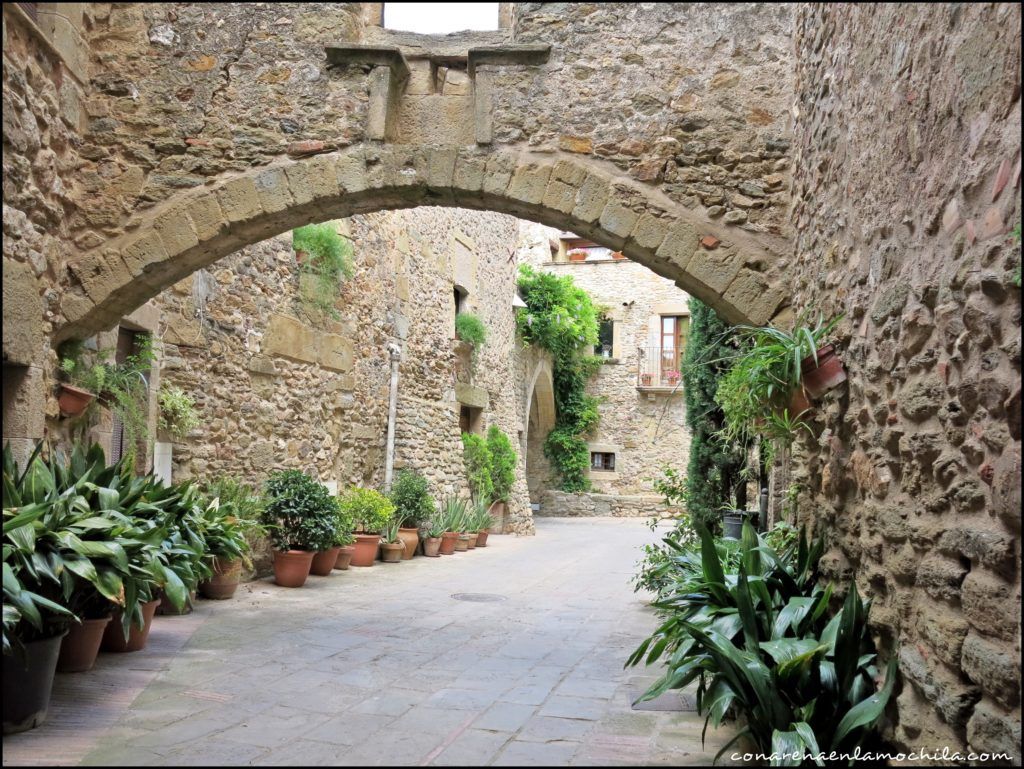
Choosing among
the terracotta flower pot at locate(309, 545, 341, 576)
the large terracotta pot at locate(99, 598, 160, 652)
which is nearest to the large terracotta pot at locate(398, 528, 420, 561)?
the terracotta flower pot at locate(309, 545, 341, 576)

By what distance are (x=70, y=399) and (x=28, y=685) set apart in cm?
195

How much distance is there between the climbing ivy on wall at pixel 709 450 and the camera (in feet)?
20.3

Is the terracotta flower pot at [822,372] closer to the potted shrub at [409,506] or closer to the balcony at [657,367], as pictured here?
the potted shrub at [409,506]

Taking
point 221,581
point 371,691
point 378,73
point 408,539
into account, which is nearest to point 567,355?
point 408,539

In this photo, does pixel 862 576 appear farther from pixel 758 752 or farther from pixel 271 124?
pixel 271 124

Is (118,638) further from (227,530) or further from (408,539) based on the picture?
(408,539)

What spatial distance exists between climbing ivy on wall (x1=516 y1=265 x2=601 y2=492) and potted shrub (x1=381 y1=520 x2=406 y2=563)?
330 inches

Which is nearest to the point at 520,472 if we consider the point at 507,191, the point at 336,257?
the point at 336,257

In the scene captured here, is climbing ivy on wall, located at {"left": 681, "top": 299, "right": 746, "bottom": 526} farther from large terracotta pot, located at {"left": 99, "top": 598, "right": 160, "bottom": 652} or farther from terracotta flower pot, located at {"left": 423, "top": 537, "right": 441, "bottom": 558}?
large terracotta pot, located at {"left": 99, "top": 598, "right": 160, "bottom": 652}

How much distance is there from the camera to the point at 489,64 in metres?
4.64

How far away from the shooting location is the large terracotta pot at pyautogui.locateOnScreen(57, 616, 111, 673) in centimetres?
362

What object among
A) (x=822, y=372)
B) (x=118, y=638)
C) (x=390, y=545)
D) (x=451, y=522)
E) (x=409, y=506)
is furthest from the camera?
(x=451, y=522)

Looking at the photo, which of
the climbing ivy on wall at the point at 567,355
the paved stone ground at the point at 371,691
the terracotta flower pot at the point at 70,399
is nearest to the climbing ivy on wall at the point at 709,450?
the paved stone ground at the point at 371,691

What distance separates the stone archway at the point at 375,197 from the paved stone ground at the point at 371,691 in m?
2.02
